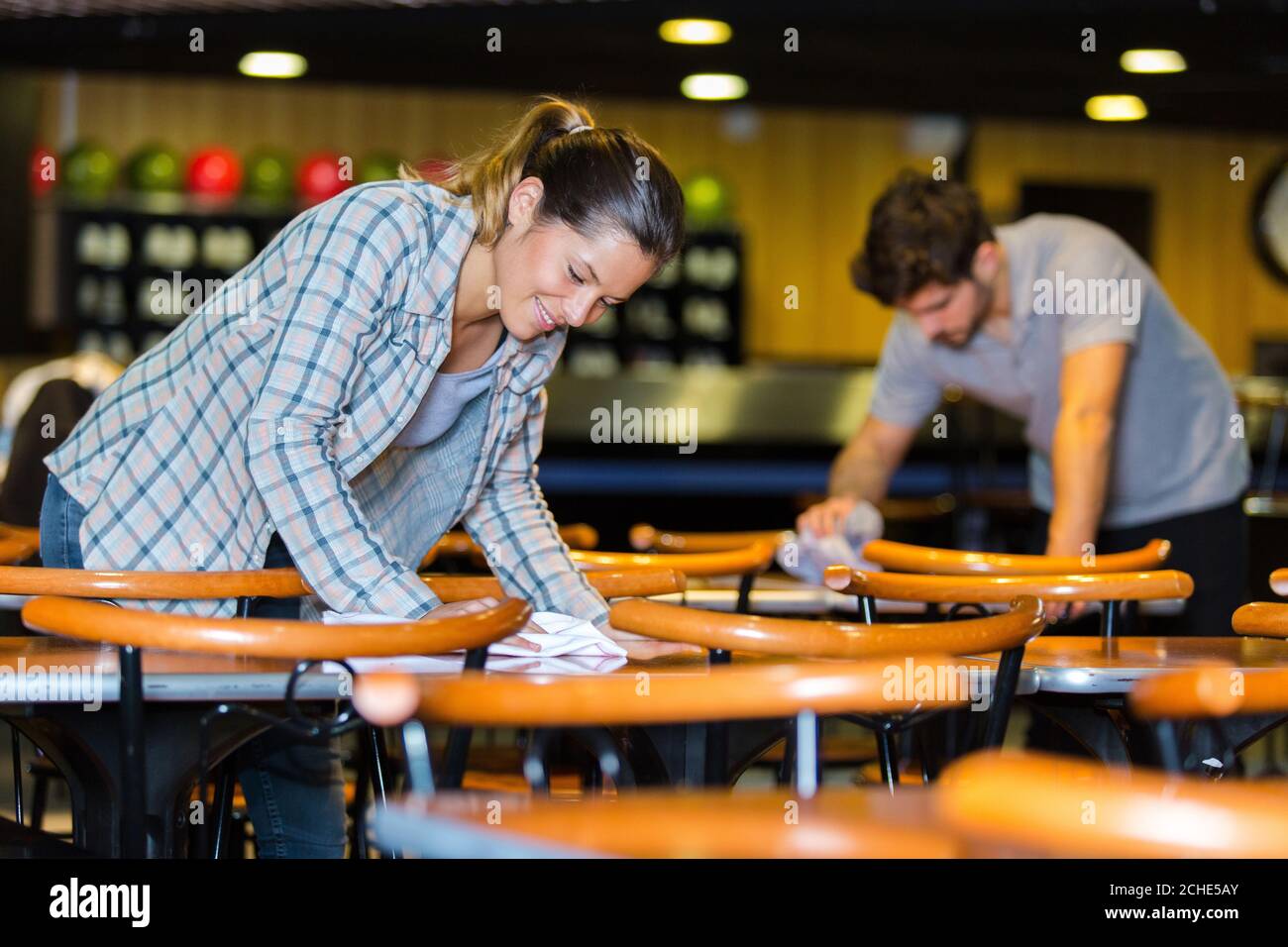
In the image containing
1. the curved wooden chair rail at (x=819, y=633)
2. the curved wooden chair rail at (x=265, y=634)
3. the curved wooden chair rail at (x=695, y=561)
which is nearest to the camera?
the curved wooden chair rail at (x=265, y=634)

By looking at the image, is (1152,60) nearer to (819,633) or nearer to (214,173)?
(214,173)

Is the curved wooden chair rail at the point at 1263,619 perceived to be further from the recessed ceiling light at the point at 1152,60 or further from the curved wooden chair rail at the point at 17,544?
the recessed ceiling light at the point at 1152,60

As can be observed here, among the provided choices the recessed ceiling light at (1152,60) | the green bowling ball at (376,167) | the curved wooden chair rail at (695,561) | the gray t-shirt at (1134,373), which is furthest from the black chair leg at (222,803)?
the green bowling ball at (376,167)

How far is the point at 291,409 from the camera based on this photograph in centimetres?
197

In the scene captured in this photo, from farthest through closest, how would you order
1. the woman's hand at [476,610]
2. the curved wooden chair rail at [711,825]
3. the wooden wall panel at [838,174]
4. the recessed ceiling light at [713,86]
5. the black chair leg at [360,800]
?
the wooden wall panel at [838,174] → the recessed ceiling light at [713,86] → the black chair leg at [360,800] → the woman's hand at [476,610] → the curved wooden chair rail at [711,825]

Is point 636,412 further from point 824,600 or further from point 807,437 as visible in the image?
point 824,600

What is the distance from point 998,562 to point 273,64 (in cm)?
498

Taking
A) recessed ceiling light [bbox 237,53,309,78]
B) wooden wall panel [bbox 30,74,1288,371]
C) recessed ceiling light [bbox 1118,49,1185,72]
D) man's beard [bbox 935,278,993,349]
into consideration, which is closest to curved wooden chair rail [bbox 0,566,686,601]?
man's beard [bbox 935,278,993,349]

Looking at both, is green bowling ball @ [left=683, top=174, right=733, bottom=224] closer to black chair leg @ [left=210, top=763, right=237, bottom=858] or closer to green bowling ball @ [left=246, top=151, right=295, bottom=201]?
green bowling ball @ [left=246, top=151, right=295, bottom=201]

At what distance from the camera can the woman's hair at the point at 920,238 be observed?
3.16 m

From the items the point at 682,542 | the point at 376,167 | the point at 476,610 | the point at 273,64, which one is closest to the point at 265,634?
the point at 476,610

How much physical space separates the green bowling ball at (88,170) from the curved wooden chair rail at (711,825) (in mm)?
8207
